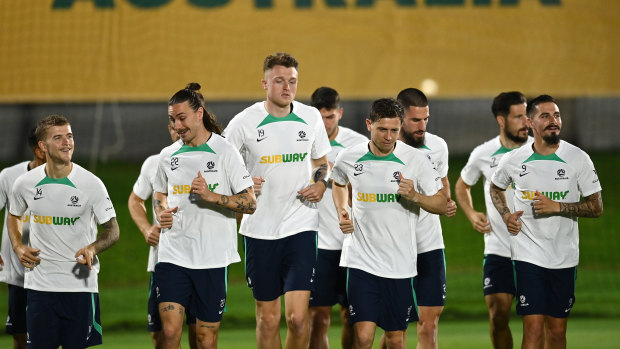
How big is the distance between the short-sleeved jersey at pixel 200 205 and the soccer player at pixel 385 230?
90 centimetres

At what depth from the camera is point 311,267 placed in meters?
7.87

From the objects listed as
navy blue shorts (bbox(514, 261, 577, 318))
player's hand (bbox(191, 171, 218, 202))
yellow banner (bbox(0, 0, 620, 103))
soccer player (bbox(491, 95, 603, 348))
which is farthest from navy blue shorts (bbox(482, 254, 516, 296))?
player's hand (bbox(191, 171, 218, 202))

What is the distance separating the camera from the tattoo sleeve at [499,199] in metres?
8.15

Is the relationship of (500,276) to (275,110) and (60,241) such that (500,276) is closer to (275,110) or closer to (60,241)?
(275,110)

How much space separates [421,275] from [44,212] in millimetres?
3141

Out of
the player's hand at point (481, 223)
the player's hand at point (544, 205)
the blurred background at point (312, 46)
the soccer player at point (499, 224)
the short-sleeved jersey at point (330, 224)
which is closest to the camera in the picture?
the player's hand at point (544, 205)

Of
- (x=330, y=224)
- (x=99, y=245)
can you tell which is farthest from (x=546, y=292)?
(x=99, y=245)

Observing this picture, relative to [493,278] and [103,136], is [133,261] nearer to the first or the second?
[493,278]

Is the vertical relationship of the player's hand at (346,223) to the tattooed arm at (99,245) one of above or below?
above

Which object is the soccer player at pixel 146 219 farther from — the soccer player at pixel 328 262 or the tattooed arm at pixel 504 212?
the tattooed arm at pixel 504 212

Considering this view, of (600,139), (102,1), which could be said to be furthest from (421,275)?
(600,139)

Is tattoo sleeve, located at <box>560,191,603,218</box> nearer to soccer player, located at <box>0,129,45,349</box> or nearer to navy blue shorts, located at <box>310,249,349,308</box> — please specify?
navy blue shorts, located at <box>310,249,349,308</box>

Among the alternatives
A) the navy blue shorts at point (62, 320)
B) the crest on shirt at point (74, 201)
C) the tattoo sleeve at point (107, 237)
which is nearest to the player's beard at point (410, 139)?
the tattoo sleeve at point (107, 237)

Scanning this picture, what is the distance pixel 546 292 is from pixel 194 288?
2802 mm
